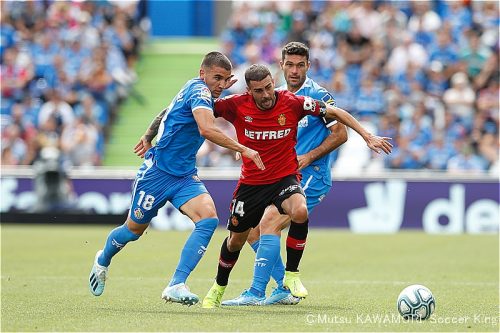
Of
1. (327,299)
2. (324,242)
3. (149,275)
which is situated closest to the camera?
(327,299)

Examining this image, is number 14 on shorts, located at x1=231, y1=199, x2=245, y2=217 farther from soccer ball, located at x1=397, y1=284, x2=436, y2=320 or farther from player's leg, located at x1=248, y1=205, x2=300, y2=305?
soccer ball, located at x1=397, y1=284, x2=436, y2=320

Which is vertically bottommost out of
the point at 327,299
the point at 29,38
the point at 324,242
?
the point at 324,242

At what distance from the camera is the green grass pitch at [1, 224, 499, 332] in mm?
8508

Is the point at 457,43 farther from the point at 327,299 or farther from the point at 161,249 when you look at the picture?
the point at 327,299

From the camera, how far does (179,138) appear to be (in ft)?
32.6

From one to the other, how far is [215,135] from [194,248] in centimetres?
112

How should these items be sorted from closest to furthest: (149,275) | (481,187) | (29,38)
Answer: (149,275) → (481,187) → (29,38)

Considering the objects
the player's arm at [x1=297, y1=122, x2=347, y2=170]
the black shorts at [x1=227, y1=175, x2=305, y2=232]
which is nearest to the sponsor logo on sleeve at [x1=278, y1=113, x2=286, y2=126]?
the black shorts at [x1=227, y1=175, x2=305, y2=232]

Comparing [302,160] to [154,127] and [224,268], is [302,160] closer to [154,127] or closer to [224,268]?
[224,268]

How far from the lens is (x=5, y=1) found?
1109 inches

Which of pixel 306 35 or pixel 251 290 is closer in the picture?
pixel 251 290

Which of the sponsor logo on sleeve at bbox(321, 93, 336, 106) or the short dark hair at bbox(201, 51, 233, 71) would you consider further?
the sponsor logo on sleeve at bbox(321, 93, 336, 106)

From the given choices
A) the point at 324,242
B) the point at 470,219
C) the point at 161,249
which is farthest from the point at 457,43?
the point at 161,249

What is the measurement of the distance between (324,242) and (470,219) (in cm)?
365
